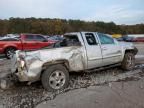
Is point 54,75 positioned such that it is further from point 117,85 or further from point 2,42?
point 2,42

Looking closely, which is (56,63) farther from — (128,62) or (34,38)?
(34,38)

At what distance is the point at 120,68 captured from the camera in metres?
9.35

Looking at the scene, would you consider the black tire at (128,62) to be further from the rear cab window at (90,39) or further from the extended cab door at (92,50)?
the rear cab window at (90,39)

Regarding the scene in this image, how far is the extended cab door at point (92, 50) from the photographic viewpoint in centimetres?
760

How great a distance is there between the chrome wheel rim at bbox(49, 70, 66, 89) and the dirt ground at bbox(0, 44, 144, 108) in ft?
0.83

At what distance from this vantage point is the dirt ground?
5.48 meters

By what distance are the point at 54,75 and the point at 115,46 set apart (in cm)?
305

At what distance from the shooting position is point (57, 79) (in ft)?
22.0

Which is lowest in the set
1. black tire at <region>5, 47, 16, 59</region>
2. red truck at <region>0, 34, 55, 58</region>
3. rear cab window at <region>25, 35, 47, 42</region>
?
black tire at <region>5, 47, 16, 59</region>

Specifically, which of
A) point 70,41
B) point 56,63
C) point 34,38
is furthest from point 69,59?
point 34,38

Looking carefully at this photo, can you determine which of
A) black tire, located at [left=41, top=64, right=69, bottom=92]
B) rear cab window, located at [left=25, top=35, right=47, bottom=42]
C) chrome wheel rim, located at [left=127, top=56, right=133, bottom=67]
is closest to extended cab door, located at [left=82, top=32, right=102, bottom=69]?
black tire, located at [left=41, top=64, right=69, bottom=92]

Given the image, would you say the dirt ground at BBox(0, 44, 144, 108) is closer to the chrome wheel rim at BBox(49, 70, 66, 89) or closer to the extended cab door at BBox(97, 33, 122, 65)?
the chrome wheel rim at BBox(49, 70, 66, 89)

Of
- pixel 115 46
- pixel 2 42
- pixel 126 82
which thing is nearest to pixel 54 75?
pixel 126 82

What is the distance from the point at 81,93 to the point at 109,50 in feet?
8.76
